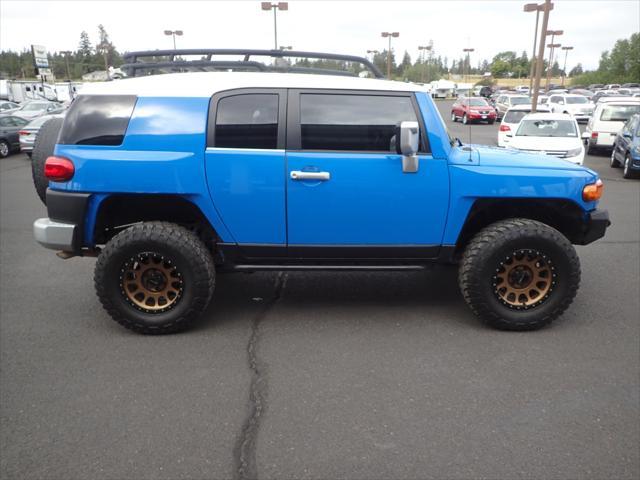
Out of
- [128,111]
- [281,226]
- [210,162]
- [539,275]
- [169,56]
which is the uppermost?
[169,56]

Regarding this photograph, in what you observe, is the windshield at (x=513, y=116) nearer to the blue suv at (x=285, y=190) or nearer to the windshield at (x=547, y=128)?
the windshield at (x=547, y=128)

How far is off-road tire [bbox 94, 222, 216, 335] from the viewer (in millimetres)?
4027

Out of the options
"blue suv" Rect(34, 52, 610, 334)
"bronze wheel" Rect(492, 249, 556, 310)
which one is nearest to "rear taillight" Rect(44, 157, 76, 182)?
"blue suv" Rect(34, 52, 610, 334)

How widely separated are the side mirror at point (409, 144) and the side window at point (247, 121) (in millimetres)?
938

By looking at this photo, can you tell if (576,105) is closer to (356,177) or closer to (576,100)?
(576,100)

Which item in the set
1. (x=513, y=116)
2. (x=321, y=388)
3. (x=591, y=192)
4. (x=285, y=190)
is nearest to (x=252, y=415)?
(x=321, y=388)

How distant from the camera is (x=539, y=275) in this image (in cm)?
426

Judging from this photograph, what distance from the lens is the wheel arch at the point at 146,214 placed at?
4.11 metres

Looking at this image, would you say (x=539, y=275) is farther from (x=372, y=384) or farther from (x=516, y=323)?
(x=372, y=384)

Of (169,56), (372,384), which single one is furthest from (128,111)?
(372,384)

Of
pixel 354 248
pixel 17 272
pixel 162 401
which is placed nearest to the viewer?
pixel 162 401

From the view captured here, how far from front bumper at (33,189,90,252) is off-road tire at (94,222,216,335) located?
0.25 metres

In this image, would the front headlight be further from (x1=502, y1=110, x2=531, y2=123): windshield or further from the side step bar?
the side step bar

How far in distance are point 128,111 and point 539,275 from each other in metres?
3.44
